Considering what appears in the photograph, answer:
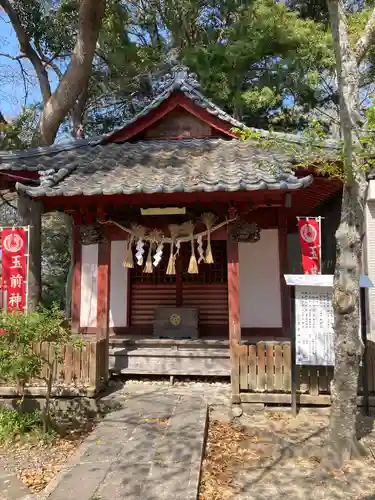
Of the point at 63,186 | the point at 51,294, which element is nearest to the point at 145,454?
the point at 63,186

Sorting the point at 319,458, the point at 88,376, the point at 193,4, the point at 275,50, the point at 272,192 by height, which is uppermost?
the point at 193,4

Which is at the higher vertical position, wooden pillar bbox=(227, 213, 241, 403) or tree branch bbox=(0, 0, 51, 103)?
tree branch bbox=(0, 0, 51, 103)

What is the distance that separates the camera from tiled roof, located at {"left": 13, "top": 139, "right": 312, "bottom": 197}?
6.66m

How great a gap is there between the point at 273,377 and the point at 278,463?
1.75 m

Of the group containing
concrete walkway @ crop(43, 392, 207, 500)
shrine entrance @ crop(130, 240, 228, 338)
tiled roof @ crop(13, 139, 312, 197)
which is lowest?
concrete walkway @ crop(43, 392, 207, 500)

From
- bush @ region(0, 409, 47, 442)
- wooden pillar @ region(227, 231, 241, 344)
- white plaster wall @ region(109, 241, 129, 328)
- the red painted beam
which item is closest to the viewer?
bush @ region(0, 409, 47, 442)

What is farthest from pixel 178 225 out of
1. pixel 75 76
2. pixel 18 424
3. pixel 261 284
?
pixel 75 76

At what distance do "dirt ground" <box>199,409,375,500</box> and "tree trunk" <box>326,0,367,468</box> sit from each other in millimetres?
303

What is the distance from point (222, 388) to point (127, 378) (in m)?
1.87

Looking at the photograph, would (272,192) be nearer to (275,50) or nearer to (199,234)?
(199,234)

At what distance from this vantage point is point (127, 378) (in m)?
8.02

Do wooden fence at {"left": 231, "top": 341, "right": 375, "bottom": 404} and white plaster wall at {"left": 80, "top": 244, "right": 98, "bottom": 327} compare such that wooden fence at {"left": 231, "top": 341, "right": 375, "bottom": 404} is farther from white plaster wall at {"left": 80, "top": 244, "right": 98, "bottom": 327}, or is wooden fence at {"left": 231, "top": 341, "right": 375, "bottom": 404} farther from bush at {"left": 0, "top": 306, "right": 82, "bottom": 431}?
white plaster wall at {"left": 80, "top": 244, "right": 98, "bottom": 327}

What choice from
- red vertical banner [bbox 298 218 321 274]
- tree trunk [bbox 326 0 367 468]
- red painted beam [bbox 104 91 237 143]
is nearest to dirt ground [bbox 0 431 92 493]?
tree trunk [bbox 326 0 367 468]

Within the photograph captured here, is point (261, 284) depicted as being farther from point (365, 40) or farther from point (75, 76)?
point (75, 76)
